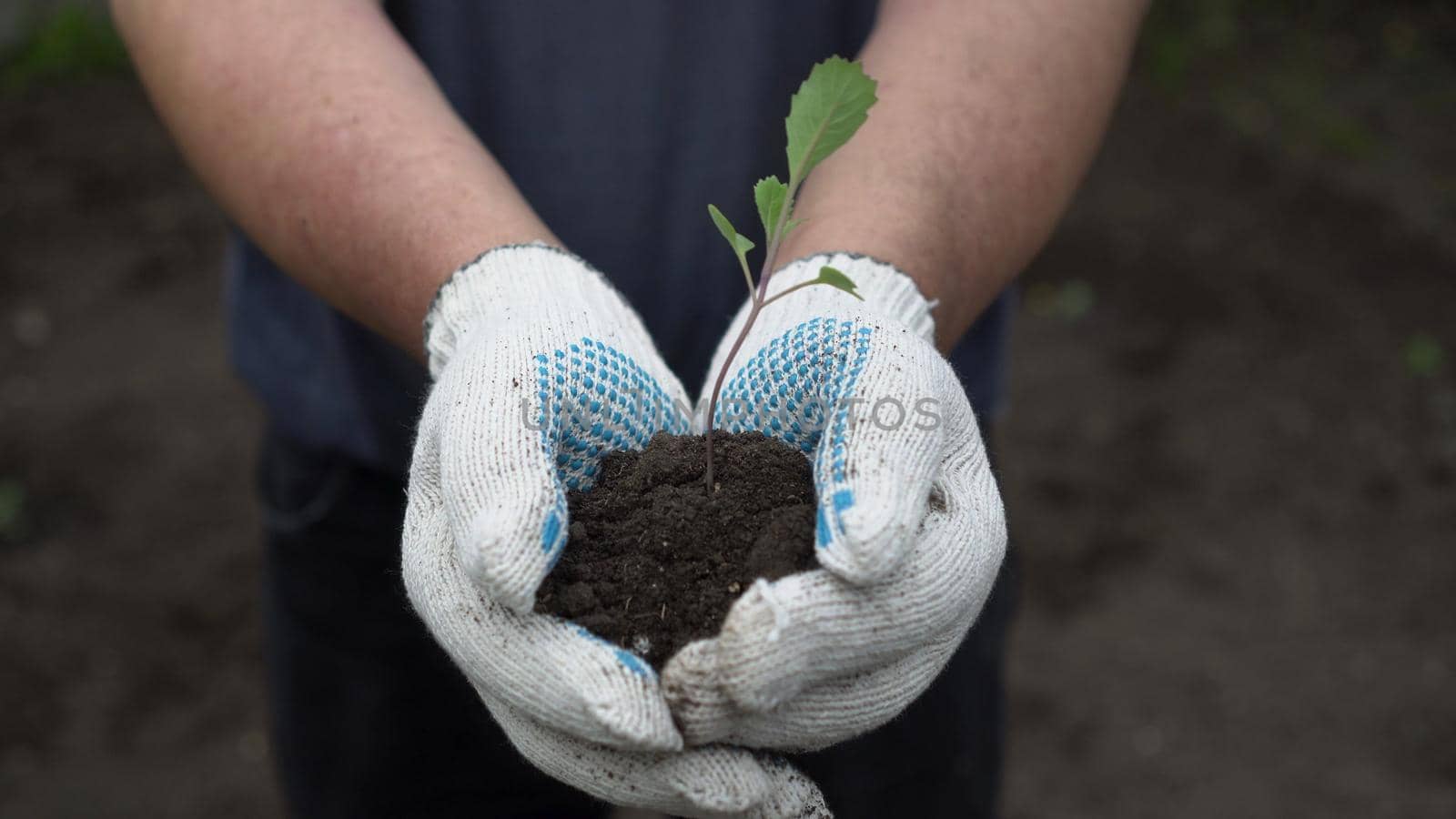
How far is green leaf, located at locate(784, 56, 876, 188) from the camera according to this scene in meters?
1.28

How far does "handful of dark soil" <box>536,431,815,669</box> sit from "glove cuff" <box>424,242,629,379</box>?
0.24 metres

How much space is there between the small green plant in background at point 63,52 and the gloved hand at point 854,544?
546 centimetres

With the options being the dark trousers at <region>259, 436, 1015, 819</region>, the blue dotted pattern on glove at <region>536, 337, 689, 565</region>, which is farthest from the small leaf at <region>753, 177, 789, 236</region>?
the dark trousers at <region>259, 436, 1015, 819</region>

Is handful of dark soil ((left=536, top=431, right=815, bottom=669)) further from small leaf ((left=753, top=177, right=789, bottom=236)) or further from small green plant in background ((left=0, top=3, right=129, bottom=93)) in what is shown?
small green plant in background ((left=0, top=3, right=129, bottom=93))

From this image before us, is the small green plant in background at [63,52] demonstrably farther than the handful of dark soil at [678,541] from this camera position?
Yes

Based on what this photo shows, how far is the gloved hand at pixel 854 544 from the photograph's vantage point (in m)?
1.20

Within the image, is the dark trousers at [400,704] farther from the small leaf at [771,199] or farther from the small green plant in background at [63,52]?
the small green plant in background at [63,52]

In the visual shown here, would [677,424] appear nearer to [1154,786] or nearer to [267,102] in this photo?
[267,102]

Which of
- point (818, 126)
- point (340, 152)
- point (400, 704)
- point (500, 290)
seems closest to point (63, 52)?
point (400, 704)

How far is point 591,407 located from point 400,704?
1.05 metres

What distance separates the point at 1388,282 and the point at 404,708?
157 inches

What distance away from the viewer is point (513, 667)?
124 centimetres

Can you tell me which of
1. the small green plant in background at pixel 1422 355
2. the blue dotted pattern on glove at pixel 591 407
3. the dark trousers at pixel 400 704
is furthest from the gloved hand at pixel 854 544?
the small green plant in background at pixel 1422 355

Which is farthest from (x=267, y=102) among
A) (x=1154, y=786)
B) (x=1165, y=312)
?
(x=1165, y=312)
